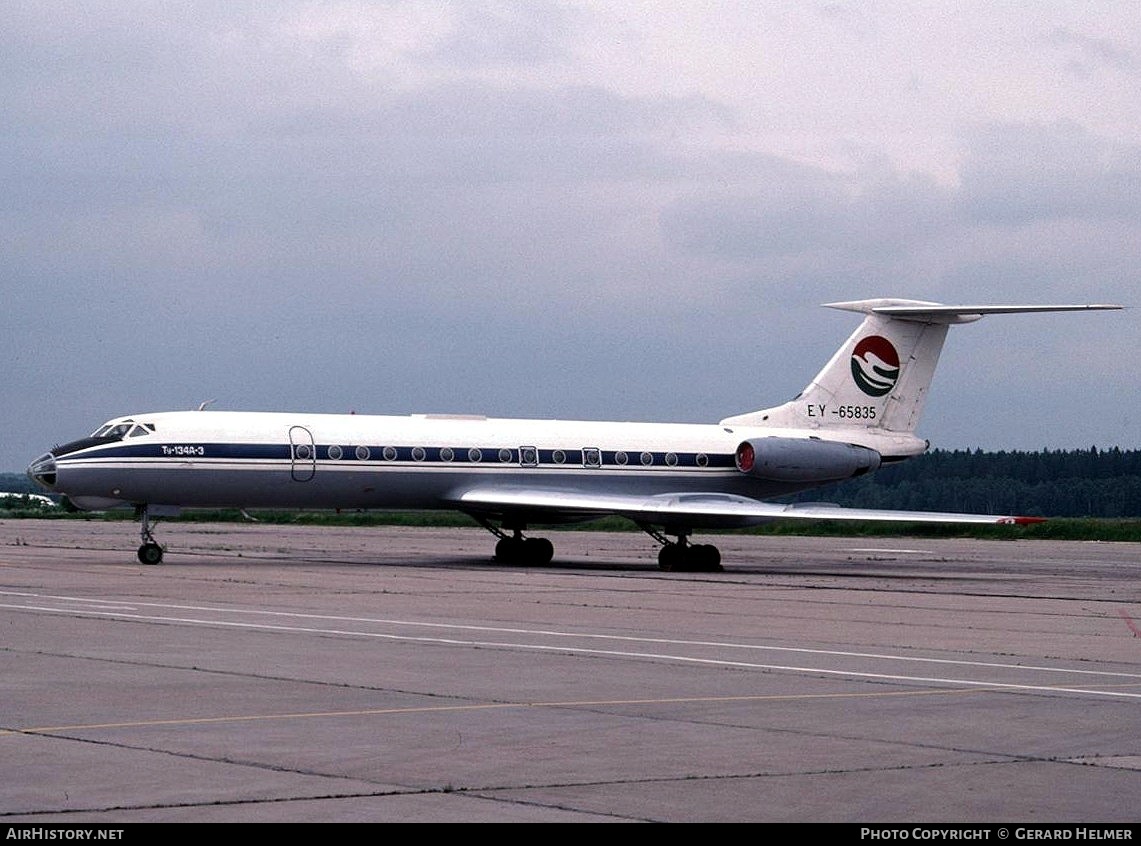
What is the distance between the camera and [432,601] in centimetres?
2391

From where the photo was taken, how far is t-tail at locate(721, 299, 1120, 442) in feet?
131

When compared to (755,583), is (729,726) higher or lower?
lower

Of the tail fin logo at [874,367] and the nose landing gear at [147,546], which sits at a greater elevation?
the tail fin logo at [874,367]

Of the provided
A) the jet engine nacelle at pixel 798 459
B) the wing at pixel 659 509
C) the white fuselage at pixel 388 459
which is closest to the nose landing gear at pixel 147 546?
the white fuselage at pixel 388 459

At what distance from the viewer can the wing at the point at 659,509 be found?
34.5 metres

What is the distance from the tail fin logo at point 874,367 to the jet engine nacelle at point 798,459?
1728mm

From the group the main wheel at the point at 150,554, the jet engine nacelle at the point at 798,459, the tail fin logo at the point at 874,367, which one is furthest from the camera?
the tail fin logo at the point at 874,367

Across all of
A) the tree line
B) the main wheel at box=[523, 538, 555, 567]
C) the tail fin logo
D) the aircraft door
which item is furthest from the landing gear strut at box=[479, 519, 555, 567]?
the tree line

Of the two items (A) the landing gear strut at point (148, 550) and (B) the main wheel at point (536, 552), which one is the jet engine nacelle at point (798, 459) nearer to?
(B) the main wheel at point (536, 552)

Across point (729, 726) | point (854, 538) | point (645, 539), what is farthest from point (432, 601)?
A: point (854, 538)
